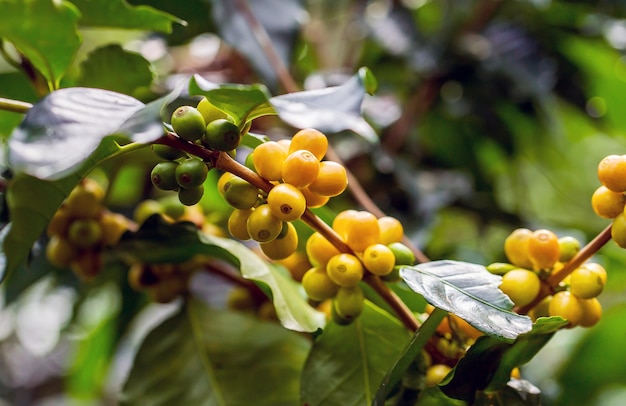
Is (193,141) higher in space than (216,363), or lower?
higher

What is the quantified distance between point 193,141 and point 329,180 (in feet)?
0.27

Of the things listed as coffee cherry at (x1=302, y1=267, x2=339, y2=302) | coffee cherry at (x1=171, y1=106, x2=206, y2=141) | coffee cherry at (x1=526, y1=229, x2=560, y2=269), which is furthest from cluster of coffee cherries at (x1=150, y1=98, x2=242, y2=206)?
coffee cherry at (x1=526, y1=229, x2=560, y2=269)

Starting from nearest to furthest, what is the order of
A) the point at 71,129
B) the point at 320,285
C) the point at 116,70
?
1. the point at 71,129
2. the point at 320,285
3. the point at 116,70

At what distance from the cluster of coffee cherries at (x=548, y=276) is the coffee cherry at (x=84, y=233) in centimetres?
34

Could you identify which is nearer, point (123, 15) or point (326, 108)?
point (326, 108)

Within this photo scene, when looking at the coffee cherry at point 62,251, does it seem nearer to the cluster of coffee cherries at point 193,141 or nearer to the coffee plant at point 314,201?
the coffee plant at point 314,201

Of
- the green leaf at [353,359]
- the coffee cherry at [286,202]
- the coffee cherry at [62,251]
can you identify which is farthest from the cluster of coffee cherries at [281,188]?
the coffee cherry at [62,251]

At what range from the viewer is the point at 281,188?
0.34 m

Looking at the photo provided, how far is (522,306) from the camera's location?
1.28 feet

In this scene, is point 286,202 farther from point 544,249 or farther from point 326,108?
point 544,249

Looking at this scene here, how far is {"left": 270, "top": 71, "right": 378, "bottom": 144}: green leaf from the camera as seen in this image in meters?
0.33

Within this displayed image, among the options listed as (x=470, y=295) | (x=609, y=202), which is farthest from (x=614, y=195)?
(x=470, y=295)

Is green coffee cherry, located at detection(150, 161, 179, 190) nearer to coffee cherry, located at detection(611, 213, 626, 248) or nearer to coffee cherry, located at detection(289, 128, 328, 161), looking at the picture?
coffee cherry, located at detection(289, 128, 328, 161)

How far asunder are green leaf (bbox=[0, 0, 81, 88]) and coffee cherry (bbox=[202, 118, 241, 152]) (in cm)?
17
